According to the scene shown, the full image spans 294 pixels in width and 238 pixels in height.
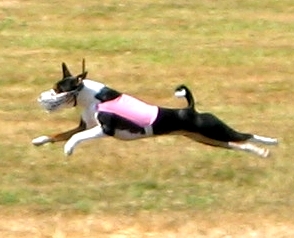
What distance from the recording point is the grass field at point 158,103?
953 centimetres

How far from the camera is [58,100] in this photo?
29.7ft

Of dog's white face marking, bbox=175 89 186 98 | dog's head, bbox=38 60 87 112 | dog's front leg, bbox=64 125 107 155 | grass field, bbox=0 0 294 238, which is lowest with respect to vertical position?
grass field, bbox=0 0 294 238

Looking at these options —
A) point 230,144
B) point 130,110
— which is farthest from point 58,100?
point 230,144

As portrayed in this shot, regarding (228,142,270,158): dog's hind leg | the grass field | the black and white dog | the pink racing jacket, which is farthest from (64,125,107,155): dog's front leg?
(228,142,270,158): dog's hind leg

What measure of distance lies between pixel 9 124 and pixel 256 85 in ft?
11.5

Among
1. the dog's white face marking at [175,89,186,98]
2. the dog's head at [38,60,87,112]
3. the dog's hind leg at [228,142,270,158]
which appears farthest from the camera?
the dog's hind leg at [228,142,270,158]

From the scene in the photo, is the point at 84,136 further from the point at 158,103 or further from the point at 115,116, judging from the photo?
the point at 158,103

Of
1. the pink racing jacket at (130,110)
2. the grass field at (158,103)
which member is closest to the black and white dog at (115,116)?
the pink racing jacket at (130,110)

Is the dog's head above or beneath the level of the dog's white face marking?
above

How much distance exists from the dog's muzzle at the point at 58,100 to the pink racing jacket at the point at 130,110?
0.67 ft

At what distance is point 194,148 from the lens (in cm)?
1152

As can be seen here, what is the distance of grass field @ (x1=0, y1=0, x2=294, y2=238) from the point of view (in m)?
9.53

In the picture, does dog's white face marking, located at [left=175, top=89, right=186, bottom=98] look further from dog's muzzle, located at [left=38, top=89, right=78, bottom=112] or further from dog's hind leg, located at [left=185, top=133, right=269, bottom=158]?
dog's muzzle, located at [left=38, top=89, right=78, bottom=112]

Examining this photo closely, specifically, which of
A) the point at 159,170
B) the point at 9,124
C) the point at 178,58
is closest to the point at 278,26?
the point at 178,58
